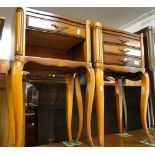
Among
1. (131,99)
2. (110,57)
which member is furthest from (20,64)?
(131,99)

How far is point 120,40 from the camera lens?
Answer: 1.23 meters

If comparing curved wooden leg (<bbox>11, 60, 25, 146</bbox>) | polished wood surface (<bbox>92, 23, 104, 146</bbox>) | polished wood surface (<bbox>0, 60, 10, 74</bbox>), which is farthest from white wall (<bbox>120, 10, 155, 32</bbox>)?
curved wooden leg (<bbox>11, 60, 25, 146</bbox>)

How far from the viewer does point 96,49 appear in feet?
3.63

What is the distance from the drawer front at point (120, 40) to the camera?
118 centimetres

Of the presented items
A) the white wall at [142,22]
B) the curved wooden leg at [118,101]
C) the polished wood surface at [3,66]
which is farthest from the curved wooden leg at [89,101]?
the white wall at [142,22]

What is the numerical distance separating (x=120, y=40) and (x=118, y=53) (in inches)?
3.8

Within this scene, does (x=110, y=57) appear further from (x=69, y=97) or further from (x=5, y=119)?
(x=5, y=119)

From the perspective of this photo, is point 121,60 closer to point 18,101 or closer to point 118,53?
point 118,53

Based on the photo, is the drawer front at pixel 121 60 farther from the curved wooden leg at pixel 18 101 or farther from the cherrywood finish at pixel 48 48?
the curved wooden leg at pixel 18 101

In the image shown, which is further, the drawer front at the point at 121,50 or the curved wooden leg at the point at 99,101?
the drawer front at the point at 121,50

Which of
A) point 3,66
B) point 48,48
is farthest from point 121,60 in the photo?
point 3,66

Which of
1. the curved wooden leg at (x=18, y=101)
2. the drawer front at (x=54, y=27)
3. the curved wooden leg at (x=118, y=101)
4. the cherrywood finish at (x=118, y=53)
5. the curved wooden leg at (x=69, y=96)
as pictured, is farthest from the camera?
the curved wooden leg at (x=118, y=101)

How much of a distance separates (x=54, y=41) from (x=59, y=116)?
0.63 meters

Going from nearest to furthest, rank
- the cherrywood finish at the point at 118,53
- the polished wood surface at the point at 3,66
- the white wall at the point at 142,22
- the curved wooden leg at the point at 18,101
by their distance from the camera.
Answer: the curved wooden leg at the point at 18,101 < the cherrywood finish at the point at 118,53 < the polished wood surface at the point at 3,66 < the white wall at the point at 142,22
